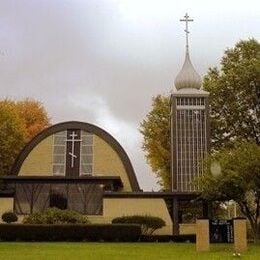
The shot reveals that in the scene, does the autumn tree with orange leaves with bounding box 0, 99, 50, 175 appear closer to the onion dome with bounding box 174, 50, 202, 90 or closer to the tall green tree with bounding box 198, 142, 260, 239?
the onion dome with bounding box 174, 50, 202, 90

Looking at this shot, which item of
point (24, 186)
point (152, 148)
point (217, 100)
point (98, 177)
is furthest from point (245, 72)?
point (24, 186)

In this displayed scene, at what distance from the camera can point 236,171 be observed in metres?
29.5

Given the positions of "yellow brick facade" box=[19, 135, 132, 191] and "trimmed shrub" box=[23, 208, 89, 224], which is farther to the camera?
"yellow brick facade" box=[19, 135, 132, 191]

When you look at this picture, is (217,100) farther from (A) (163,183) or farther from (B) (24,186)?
(B) (24,186)

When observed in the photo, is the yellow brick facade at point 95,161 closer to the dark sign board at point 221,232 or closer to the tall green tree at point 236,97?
the tall green tree at point 236,97

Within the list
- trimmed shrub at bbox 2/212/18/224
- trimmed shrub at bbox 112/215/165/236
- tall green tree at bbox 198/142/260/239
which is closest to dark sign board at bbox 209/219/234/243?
tall green tree at bbox 198/142/260/239

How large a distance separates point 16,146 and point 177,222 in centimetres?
1769

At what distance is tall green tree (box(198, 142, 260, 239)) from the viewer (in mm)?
29344

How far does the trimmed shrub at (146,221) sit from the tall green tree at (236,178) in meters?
7.88

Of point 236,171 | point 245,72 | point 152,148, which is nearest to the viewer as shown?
point 236,171

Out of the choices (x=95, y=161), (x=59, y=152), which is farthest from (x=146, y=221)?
(x=59, y=152)

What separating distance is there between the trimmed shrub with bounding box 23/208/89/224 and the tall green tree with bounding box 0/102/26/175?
11383 mm

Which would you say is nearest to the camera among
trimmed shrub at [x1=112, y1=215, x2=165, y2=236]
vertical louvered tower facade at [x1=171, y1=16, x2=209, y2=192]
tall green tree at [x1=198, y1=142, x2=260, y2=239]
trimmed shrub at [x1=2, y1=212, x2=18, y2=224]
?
tall green tree at [x1=198, y1=142, x2=260, y2=239]

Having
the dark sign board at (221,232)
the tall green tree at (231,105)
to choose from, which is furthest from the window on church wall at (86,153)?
the dark sign board at (221,232)
